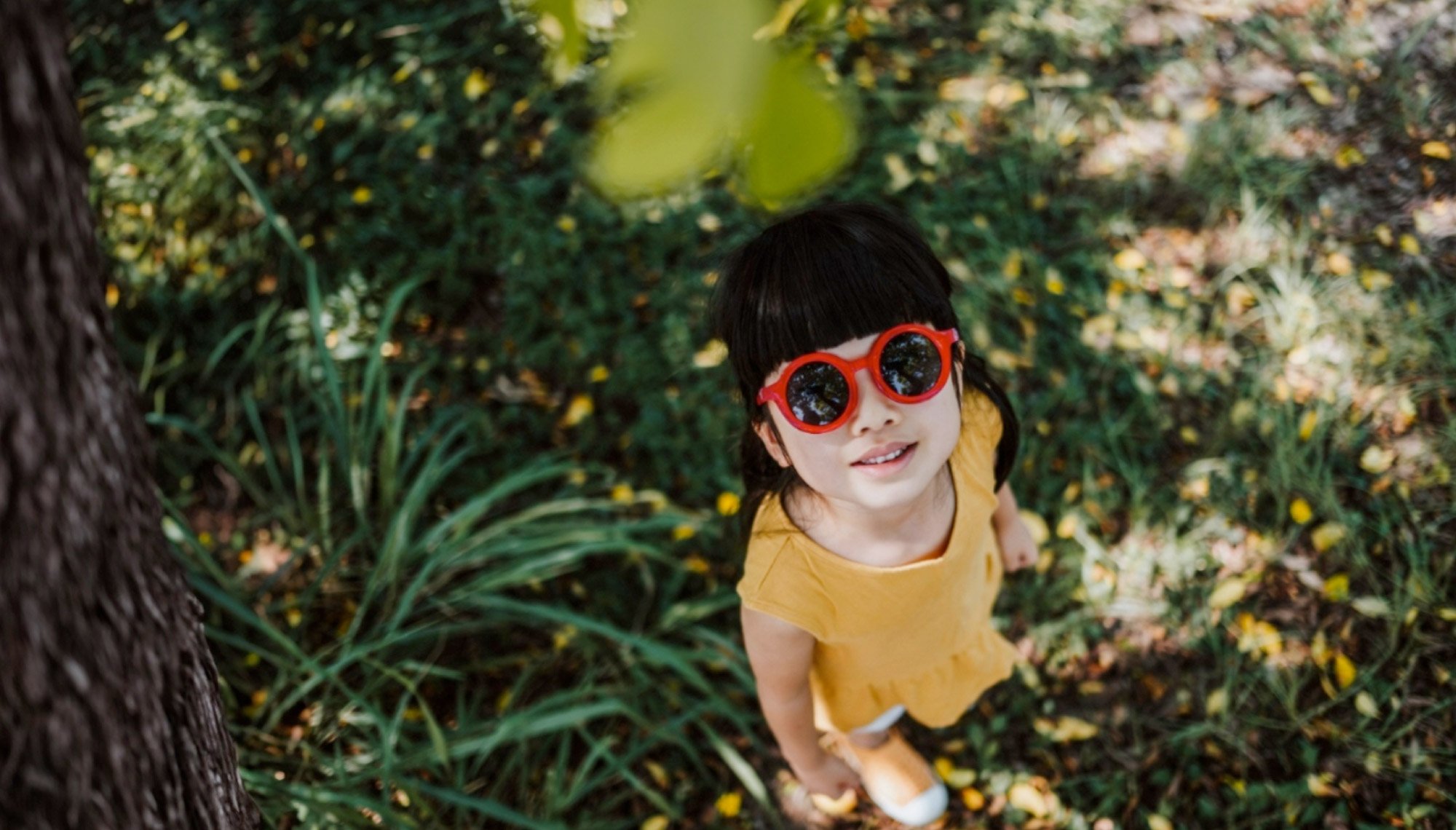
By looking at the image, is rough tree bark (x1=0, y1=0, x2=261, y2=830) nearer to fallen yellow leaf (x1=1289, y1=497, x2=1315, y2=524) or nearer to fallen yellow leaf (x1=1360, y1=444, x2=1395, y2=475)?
fallen yellow leaf (x1=1289, y1=497, x2=1315, y2=524)

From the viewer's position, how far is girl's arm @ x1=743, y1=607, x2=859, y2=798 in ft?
5.19

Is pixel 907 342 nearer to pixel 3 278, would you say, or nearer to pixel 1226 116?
pixel 3 278

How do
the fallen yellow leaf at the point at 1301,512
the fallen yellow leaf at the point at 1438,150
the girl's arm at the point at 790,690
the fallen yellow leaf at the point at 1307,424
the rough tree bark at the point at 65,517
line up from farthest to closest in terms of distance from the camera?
the fallen yellow leaf at the point at 1438,150, the fallen yellow leaf at the point at 1307,424, the fallen yellow leaf at the point at 1301,512, the girl's arm at the point at 790,690, the rough tree bark at the point at 65,517

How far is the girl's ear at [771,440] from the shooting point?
4.82 feet

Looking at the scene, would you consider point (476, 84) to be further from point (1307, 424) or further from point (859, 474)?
point (1307, 424)

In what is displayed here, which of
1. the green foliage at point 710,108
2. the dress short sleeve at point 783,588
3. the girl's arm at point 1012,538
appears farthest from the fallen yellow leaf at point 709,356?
the green foliage at point 710,108

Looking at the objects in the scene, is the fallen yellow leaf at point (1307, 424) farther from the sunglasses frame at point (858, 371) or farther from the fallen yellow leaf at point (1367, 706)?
the sunglasses frame at point (858, 371)

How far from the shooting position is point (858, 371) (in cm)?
133

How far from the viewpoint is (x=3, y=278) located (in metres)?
0.84

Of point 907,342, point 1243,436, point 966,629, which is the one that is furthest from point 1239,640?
point 907,342

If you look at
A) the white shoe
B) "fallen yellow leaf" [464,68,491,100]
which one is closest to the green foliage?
the white shoe

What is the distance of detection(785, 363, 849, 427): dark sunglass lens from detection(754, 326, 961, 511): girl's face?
24mm

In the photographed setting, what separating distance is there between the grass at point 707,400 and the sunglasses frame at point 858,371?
3.57 ft

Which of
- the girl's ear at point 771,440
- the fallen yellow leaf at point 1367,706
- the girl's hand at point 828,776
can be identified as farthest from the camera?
the fallen yellow leaf at point 1367,706
